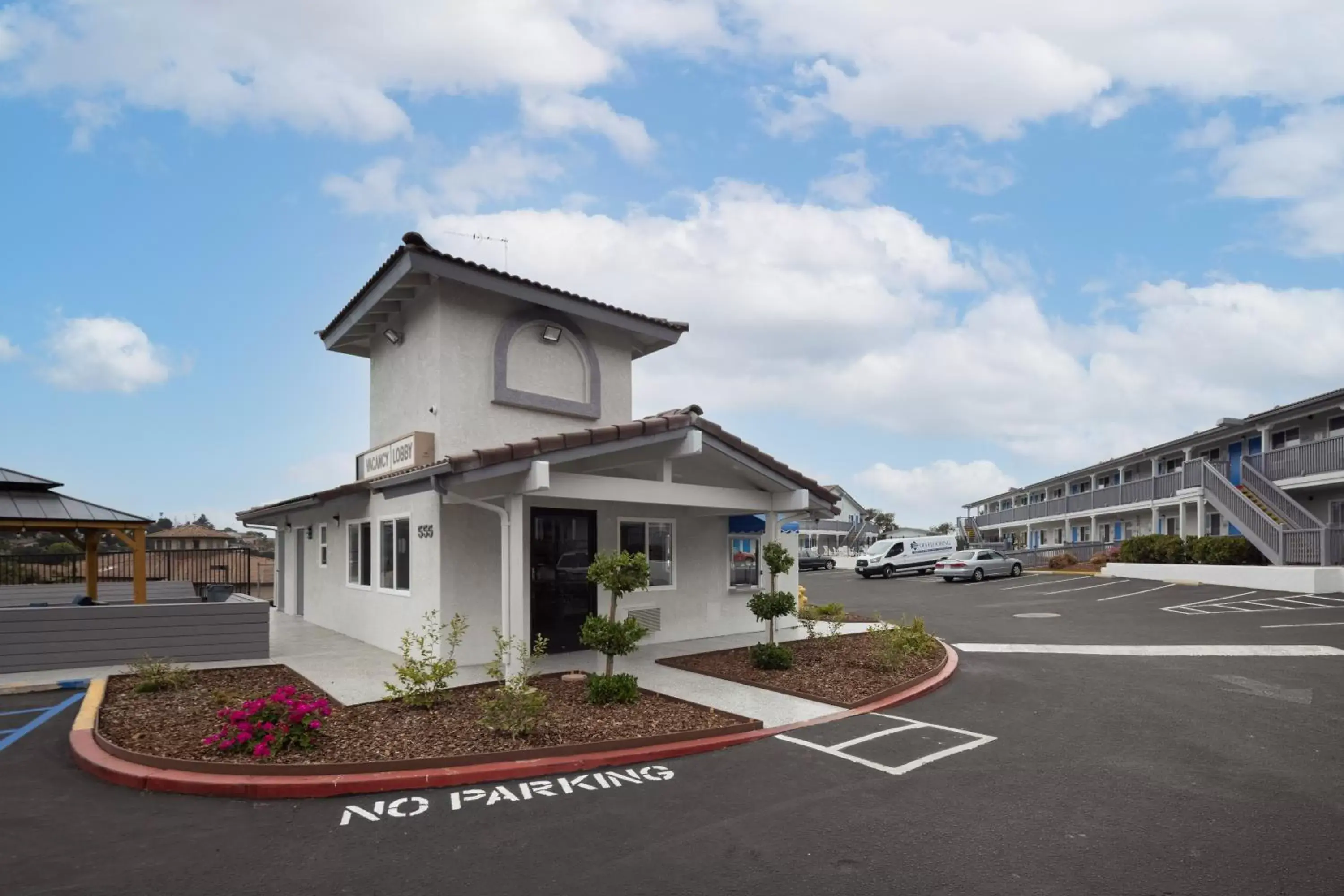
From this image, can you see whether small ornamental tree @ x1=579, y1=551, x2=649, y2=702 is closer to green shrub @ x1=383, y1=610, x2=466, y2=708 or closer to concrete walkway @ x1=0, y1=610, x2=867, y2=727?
concrete walkway @ x1=0, y1=610, x2=867, y2=727

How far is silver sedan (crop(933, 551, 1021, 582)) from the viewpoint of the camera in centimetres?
3203

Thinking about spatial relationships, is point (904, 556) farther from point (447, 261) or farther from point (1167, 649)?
point (447, 261)

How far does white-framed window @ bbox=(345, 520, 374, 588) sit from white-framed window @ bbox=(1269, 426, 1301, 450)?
100 feet

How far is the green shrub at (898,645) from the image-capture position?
35.9 feet

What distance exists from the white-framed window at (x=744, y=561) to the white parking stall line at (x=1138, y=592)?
12390 millimetres

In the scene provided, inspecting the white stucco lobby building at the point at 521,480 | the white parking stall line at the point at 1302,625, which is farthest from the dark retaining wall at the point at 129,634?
the white parking stall line at the point at 1302,625

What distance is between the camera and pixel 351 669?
10852 millimetres

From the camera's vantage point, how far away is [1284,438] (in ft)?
98.9

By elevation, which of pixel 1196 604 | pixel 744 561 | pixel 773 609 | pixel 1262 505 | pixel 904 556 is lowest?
pixel 904 556

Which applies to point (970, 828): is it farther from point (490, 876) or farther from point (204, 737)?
point (204, 737)

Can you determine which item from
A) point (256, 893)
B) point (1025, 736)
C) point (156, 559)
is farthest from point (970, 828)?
point (156, 559)

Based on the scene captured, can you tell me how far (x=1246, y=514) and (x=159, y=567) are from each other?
111 ft

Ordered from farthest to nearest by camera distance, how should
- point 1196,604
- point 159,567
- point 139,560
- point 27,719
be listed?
1. point 159,567
2. point 1196,604
3. point 139,560
4. point 27,719

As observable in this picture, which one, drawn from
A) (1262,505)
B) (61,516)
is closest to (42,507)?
(61,516)
